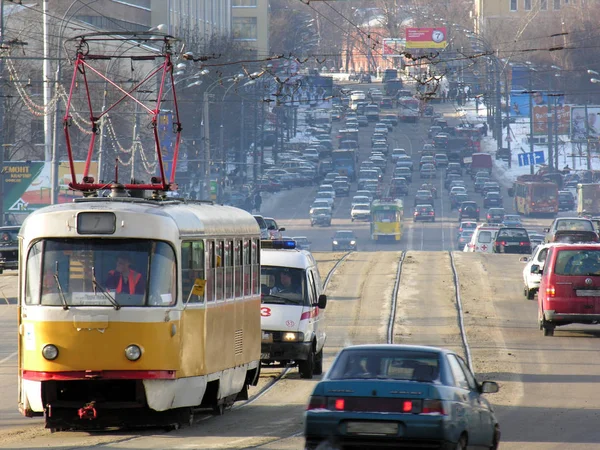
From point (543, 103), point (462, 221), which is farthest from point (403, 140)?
point (462, 221)

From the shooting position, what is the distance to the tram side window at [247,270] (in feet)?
53.4

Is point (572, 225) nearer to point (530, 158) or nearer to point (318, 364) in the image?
point (318, 364)

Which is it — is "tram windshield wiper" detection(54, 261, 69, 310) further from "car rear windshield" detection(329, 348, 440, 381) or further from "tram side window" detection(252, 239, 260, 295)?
"tram side window" detection(252, 239, 260, 295)

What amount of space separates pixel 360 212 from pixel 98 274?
73.2 metres

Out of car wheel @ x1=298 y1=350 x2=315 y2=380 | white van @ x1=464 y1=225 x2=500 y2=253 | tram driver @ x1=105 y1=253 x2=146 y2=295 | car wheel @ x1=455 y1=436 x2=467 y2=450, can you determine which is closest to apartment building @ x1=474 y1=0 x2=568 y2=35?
white van @ x1=464 y1=225 x2=500 y2=253

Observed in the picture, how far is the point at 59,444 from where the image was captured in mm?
12672

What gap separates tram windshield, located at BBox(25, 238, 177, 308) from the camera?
13.1m

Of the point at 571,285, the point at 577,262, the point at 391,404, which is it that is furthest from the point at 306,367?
the point at 391,404

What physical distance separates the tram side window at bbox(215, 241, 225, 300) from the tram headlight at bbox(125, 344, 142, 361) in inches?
73.2

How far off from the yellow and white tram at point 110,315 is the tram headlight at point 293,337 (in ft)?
17.5

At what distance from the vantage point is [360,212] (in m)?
86.2

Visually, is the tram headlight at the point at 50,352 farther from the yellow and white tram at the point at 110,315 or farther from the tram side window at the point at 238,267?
the tram side window at the point at 238,267

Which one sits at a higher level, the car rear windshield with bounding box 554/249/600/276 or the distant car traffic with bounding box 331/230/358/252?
the car rear windshield with bounding box 554/249/600/276

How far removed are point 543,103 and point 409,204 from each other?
2663 centimetres
